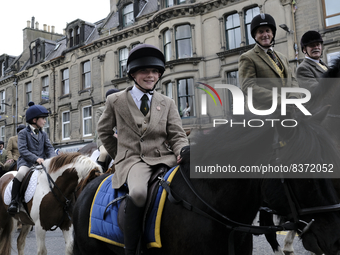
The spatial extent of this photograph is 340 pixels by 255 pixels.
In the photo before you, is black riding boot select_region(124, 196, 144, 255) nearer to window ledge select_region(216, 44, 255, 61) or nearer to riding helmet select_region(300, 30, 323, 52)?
riding helmet select_region(300, 30, 323, 52)

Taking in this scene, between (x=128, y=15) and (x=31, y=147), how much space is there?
18.6 metres

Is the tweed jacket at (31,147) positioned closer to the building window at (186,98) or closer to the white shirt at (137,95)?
the white shirt at (137,95)

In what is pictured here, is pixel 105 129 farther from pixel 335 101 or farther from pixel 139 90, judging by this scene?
pixel 335 101

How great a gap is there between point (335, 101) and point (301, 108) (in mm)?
317

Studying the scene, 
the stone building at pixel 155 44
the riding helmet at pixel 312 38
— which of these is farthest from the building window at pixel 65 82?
the riding helmet at pixel 312 38

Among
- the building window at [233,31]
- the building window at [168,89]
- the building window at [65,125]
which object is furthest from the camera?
the building window at [65,125]

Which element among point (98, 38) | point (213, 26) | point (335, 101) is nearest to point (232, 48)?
point (213, 26)

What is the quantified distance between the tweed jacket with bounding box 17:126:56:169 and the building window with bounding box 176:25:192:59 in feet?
45.3

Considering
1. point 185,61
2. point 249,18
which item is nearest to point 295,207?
point 249,18

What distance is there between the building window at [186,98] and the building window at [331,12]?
300 inches

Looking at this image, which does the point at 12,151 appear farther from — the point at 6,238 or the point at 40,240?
the point at 40,240

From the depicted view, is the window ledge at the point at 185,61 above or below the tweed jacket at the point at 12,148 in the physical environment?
above

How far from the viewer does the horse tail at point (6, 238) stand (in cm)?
567

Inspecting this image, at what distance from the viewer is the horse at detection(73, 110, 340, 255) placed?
1770 millimetres
